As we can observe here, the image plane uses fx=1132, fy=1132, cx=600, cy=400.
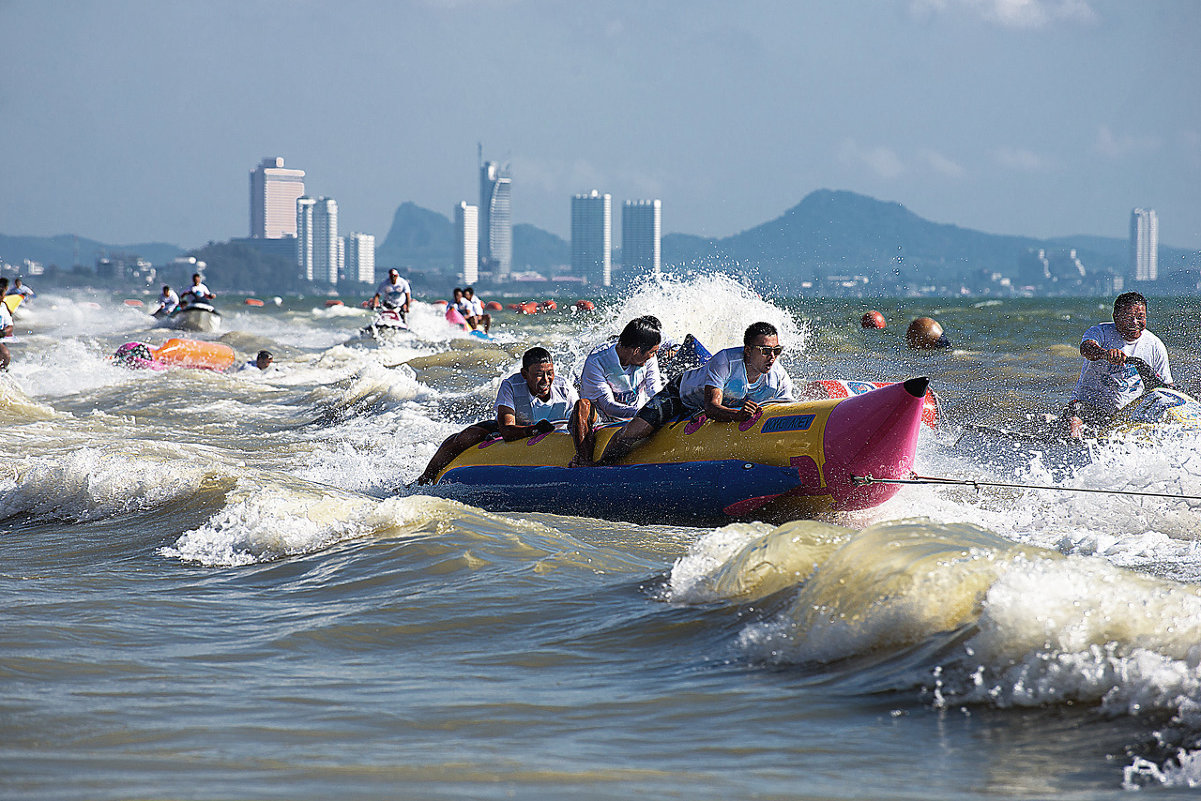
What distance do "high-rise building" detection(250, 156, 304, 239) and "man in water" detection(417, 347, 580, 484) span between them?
6657 inches

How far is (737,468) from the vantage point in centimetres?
588

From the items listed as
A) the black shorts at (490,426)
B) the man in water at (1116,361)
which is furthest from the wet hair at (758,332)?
the man in water at (1116,361)

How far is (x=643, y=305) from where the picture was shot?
18594 mm

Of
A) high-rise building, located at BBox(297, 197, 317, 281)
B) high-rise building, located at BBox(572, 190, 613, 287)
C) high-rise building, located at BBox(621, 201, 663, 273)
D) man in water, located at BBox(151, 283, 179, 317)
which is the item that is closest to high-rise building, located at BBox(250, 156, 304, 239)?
high-rise building, located at BBox(297, 197, 317, 281)

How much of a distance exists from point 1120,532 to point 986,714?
3509 millimetres

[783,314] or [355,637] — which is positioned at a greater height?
[783,314]

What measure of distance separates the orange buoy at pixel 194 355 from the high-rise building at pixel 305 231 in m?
138

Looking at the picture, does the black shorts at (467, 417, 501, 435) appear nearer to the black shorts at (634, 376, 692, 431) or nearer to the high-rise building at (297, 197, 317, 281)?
the black shorts at (634, 376, 692, 431)

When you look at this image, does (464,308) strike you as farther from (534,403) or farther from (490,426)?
(534,403)

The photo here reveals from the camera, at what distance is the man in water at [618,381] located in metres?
6.52

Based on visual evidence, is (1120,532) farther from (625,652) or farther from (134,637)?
(134,637)

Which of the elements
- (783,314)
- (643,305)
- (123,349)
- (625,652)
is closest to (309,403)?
(123,349)

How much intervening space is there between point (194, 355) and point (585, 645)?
15279 millimetres

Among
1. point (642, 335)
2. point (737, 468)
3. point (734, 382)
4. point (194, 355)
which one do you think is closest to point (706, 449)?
point (737, 468)
